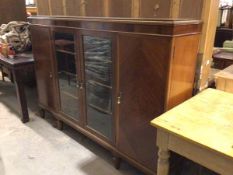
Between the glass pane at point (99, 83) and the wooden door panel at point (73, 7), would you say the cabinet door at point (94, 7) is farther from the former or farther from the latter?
the glass pane at point (99, 83)

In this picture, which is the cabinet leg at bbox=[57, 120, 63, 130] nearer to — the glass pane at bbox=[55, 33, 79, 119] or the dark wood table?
the glass pane at bbox=[55, 33, 79, 119]

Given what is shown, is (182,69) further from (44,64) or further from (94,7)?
(44,64)

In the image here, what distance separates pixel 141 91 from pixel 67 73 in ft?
3.15

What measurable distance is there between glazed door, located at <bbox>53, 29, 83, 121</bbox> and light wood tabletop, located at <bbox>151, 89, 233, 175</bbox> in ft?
3.48

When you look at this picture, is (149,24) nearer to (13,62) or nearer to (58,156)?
(58,156)

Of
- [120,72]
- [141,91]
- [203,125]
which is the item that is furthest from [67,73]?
[203,125]

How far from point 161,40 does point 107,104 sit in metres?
0.79

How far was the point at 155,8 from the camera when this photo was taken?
1623mm

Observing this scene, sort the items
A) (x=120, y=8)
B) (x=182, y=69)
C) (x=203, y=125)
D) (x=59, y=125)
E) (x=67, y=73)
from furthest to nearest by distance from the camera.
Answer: (x=59, y=125) → (x=67, y=73) → (x=120, y=8) → (x=182, y=69) → (x=203, y=125)

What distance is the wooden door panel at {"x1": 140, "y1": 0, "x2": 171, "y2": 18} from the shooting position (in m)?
1.56

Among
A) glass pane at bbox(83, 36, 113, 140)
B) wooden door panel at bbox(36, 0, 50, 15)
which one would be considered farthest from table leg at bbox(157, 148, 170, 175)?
wooden door panel at bbox(36, 0, 50, 15)

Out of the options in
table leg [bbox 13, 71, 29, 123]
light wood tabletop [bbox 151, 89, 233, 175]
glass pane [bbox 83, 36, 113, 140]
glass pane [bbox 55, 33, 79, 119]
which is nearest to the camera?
light wood tabletop [bbox 151, 89, 233, 175]

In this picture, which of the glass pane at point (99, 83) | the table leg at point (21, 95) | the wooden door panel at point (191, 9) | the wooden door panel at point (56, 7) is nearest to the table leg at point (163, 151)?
the glass pane at point (99, 83)

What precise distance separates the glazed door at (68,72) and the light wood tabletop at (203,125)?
106 cm
